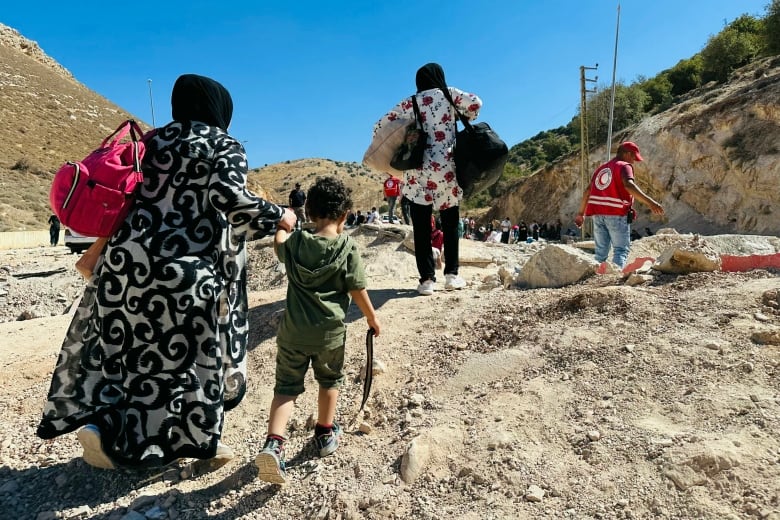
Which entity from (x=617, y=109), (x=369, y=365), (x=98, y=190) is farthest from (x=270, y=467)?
(x=617, y=109)

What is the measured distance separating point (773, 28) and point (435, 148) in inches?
1176

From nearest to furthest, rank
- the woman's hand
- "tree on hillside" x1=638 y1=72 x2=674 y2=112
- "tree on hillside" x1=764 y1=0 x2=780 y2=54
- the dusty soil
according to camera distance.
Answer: the dusty soil
the woman's hand
"tree on hillside" x1=764 y1=0 x2=780 y2=54
"tree on hillside" x1=638 y1=72 x2=674 y2=112

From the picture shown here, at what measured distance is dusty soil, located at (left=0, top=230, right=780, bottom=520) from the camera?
6.13ft

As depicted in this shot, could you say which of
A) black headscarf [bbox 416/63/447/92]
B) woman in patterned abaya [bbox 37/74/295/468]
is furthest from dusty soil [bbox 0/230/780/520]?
black headscarf [bbox 416/63/447/92]

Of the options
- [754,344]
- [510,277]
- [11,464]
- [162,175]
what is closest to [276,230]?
[162,175]

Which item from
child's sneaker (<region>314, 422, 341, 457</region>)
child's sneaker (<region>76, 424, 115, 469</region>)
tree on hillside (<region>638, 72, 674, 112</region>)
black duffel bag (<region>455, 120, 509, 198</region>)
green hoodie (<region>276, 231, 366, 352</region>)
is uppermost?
tree on hillside (<region>638, 72, 674, 112</region>)

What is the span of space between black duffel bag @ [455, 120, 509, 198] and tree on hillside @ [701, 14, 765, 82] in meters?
30.4

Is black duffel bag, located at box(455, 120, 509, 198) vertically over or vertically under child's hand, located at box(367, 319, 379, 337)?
over

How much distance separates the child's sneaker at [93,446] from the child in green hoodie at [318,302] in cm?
69

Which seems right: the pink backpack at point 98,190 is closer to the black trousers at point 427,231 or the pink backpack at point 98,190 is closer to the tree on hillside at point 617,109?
the black trousers at point 427,231

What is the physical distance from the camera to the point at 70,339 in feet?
7.77

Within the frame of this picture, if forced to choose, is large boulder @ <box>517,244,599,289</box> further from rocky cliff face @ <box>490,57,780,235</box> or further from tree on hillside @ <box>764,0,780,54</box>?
tree on hillside @ <box>764,0,780,54</box>

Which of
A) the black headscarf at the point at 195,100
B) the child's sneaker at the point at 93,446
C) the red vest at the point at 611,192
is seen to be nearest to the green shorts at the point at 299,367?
the child's sneaker at the point at 93,446

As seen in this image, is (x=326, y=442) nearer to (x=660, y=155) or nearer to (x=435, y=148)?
(x=435, y=148)
